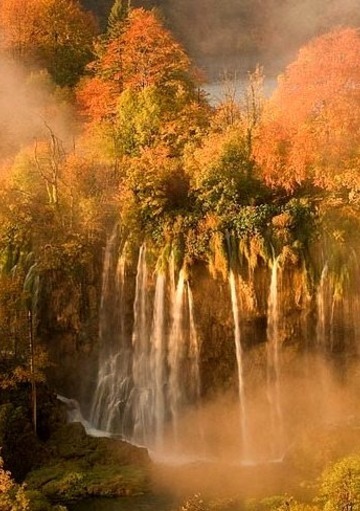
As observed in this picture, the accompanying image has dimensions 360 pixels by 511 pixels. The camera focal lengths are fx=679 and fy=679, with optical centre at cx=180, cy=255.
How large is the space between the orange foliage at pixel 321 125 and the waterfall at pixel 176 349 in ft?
21.0

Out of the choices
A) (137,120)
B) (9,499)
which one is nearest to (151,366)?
(9,499)

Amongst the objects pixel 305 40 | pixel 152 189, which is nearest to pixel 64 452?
pixel 152 189

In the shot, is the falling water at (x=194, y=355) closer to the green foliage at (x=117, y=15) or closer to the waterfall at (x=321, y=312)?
the waterfall at (x=321, y=312)

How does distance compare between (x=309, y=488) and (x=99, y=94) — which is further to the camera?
(x=99, y=94)

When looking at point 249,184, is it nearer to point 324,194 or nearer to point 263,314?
point 324,194

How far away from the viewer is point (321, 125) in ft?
93.1

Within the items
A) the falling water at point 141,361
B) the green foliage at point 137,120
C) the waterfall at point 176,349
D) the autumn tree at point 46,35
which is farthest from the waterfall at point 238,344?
the autumn tree at point 46,35

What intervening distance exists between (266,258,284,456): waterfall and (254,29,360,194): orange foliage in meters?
4.16

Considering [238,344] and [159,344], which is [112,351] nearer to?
[159,344]

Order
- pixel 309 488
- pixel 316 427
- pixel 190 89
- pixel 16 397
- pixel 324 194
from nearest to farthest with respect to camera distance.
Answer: pixel 309 488 < pixel 316 427 < pixel 16 397 < pixel 324 194 < pixel 190 89

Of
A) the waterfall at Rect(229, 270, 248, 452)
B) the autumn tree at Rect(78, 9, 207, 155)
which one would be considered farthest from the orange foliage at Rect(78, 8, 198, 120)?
the waterfall at Rect(229, 270, 248, 452)

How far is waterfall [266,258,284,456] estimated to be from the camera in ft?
90.6

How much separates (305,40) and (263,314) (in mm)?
51041

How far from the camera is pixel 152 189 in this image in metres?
30.9
